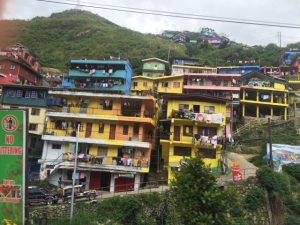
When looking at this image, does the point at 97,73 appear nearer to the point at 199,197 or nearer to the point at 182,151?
the point at 182,151

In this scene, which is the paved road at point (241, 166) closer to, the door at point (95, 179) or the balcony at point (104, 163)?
the balcony at point (104, 163)

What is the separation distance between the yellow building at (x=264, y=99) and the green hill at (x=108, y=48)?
82.2 feet

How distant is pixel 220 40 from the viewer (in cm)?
11169

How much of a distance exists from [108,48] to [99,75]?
1388 inches

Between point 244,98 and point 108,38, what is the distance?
163 ft

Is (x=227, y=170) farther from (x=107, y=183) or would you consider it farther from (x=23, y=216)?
(x=23, y=216)

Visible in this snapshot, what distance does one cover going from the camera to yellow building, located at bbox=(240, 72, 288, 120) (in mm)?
55625

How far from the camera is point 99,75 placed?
54.5 meters

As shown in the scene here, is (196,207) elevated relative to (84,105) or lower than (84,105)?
lower

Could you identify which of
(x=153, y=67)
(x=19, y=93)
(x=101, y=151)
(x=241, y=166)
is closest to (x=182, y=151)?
(x=241, y=166)

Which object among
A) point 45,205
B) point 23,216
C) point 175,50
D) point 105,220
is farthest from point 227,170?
point 175,50

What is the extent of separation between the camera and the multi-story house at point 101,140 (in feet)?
115

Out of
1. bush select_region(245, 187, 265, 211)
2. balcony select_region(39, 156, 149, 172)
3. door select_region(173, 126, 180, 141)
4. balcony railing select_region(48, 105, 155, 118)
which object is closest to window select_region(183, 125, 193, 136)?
door select_region(173, 126, 180, 141)

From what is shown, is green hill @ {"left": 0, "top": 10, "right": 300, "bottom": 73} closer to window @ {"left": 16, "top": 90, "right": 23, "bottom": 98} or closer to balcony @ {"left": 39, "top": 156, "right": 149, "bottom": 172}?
window @ {"left": 16, "top": 90, "right": 23, "bottom": 98}
